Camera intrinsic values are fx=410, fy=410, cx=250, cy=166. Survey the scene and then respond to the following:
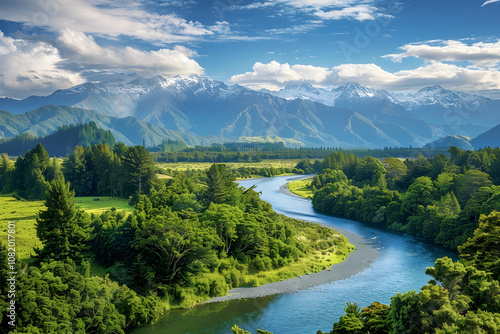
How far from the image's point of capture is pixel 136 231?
5228 cm

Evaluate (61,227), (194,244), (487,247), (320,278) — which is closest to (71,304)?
(61,227)

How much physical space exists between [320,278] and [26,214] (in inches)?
2151

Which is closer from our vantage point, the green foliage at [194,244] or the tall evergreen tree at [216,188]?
the green foliage at [194,244]

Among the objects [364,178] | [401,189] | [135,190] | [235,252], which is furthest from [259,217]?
[364,178]

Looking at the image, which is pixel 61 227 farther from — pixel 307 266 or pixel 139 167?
pixel 139 167

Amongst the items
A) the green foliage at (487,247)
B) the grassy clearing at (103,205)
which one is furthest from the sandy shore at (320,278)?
the grassy clearing at (103,205)

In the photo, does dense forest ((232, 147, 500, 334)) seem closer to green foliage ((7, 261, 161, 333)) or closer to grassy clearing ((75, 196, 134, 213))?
green foliage ((7, 261, 161, 333))

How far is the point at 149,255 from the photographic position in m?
52.0

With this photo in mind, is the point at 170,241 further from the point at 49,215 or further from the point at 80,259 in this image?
the point at 49,215

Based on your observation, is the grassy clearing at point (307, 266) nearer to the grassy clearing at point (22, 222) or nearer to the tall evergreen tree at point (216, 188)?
the tall evergreen tree at point (216, 188)

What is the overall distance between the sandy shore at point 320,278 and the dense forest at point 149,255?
1490 mm

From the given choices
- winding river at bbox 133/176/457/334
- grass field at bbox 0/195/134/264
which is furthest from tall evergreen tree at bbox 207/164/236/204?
winding river at bbox 133/176/457/334

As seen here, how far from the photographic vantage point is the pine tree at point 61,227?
4912cm

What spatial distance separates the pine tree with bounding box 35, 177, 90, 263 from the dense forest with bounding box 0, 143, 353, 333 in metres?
0.12
